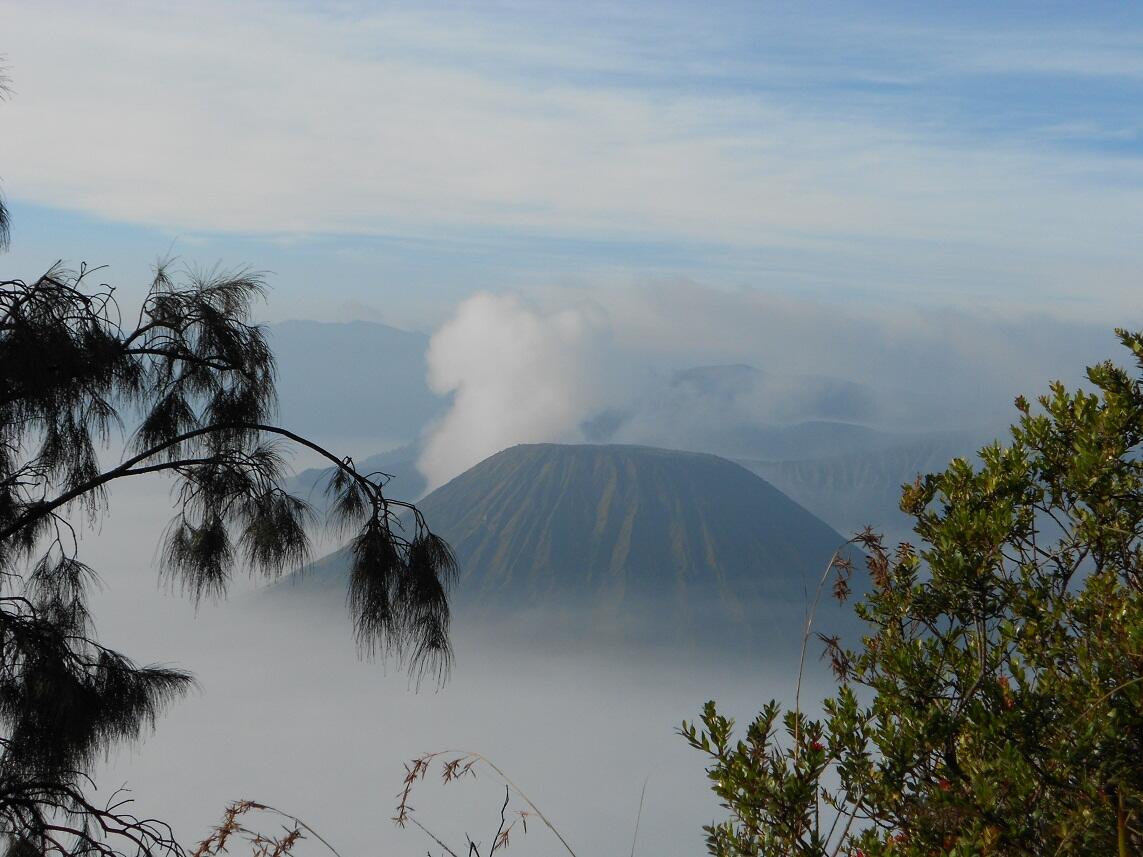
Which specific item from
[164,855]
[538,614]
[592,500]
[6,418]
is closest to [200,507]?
[6,418]

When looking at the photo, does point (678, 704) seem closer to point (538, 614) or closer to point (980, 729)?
point (538, 614)

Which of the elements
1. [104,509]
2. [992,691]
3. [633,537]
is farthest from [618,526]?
[992,691]

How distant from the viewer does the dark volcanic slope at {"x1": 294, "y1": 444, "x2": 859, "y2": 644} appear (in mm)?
177750

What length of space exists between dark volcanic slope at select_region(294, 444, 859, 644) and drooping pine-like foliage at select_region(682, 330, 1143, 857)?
17163 centimetres

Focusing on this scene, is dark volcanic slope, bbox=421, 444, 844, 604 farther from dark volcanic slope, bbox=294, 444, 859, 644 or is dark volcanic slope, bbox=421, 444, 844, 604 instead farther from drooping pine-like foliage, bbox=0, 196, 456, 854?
drooping pine-like foliage, bbox=0, 196, 456, 854

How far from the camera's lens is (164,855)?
371 centimetres

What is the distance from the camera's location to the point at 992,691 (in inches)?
92.7

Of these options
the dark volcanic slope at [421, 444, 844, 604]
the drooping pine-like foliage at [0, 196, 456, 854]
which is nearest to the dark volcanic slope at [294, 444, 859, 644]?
the dark volcanic slope at [421, 444, 844, 604]

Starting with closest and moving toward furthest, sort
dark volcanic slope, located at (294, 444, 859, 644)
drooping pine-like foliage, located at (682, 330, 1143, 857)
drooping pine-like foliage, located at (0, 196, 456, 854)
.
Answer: drooping pine-like foliage, located at (682, 330, 1143, 857)
drooping pine-like foliage, located at (0, 196, 456, 854)
dark volcanic slope, located at (294, 444, 859, 644)

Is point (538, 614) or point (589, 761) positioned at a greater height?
point (538, 614)

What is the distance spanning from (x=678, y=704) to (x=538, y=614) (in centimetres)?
3050

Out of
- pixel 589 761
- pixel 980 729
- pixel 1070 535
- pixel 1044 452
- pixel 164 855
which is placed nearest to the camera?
pixel 980 729

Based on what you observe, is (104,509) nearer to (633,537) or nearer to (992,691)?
(992,691)

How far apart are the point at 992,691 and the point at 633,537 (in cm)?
18164
